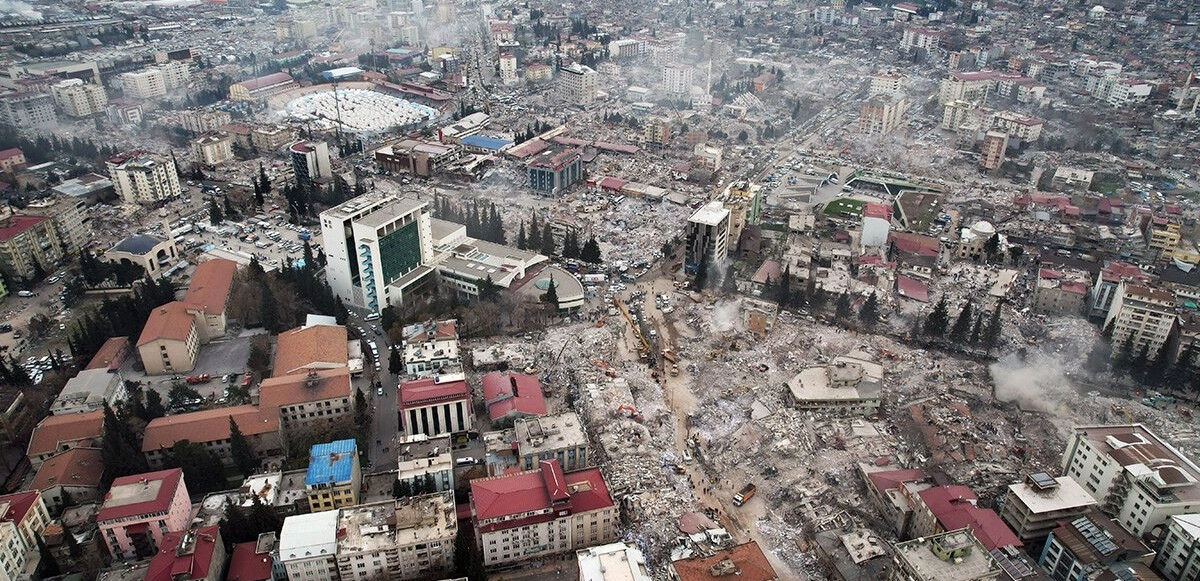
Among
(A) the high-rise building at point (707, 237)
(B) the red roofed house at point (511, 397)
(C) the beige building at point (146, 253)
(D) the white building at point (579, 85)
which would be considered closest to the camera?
(B) the red roofed house at point (511, 397)

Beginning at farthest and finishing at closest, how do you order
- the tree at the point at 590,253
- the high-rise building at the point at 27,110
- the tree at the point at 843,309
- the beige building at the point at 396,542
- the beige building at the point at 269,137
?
the high-rise building at the point at 27,110, the beige building at the point at 269,137, the tree at the point at 590,253, the tree at the point at 843,309, the beige building at the point at 396,542

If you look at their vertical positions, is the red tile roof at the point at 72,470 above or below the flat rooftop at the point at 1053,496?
below

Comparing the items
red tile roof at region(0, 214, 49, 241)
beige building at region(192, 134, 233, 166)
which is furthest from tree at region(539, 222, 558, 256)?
beige building at region(192, 134, 233, 166)

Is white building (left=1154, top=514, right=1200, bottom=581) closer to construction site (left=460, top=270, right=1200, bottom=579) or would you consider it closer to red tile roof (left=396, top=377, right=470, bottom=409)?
construction site (left=460, top=270, right=1200, bottom=579)

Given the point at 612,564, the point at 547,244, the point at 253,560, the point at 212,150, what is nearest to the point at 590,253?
the point at 547,244

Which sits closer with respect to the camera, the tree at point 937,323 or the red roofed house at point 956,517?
the red roofed house at point 956,517

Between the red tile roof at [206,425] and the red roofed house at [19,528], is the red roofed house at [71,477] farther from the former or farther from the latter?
the red tile roof at [206,425]

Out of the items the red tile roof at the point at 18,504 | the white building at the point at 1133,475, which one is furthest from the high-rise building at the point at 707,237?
the red tile roof at the point at 18,504

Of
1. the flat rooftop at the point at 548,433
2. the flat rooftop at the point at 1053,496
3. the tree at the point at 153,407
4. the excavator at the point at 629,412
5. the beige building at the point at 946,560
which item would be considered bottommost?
the excavator at the point at 629,412
